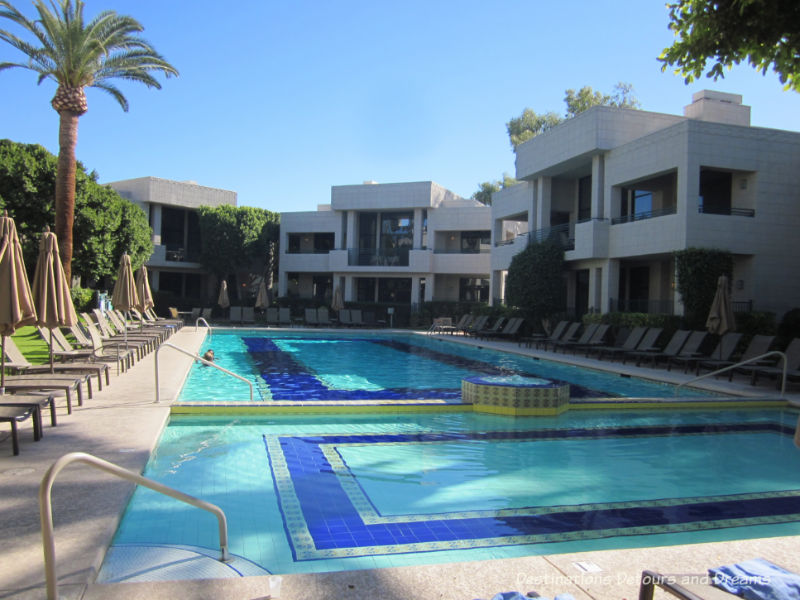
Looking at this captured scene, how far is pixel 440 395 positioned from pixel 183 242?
31530mm

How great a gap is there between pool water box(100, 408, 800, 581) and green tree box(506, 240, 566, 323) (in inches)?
534

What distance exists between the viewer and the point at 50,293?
23.8 feet

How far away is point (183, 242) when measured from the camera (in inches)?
1489

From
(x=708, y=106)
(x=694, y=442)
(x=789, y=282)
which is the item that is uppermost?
(x=708, y=106)

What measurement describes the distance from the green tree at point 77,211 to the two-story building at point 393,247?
10669mm

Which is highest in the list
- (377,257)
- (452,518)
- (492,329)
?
(377,257)

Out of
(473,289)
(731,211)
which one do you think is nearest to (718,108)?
(731,211)

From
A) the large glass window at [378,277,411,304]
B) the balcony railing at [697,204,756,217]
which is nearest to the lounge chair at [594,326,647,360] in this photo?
the balcony railing at [697,204,756,217]

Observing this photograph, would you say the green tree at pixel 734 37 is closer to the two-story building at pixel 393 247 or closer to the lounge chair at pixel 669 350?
the lounge chair at pixel 669 350

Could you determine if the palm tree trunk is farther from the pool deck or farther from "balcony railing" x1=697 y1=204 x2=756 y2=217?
"balcony railing" x1=697 y1=204 x2=756 y2=217

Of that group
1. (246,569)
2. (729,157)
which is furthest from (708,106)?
(246,569)

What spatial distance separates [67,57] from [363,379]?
44.6 ft

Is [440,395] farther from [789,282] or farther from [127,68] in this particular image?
[127,68]

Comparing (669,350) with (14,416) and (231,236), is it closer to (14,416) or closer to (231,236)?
(14,416)
